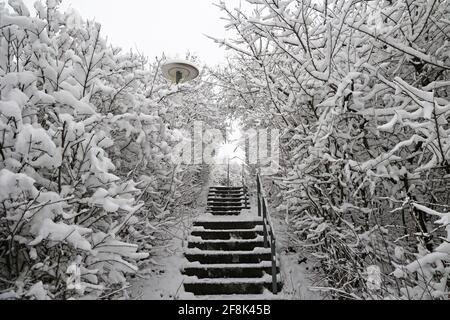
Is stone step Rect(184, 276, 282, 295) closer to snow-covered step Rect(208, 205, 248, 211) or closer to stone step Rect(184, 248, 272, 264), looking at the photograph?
stone step Rect(184, 248, 272, 264)

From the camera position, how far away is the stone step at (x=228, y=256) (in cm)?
597

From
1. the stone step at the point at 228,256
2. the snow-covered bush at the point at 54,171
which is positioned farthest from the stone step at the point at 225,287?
the snow-covered bush at the point at 54,171

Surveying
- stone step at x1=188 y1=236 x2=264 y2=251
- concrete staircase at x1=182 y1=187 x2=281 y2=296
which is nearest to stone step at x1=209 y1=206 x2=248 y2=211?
concrete staircase at x1=182 y1=187 x2=281 y2=296

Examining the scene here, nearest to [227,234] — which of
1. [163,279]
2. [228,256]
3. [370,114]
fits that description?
[228,256]

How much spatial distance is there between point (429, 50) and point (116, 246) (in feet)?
13.9

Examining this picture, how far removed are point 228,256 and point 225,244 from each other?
45cm

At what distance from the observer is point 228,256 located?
19.8 feet

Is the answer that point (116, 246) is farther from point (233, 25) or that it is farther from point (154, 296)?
point (233, 25)

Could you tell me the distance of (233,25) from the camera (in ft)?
14.5

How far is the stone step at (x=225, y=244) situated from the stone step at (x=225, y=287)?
1.23m

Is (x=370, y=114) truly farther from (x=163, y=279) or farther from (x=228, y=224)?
(x=228, y=224)

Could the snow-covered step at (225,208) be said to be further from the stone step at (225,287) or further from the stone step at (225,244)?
the stone step at (225,287)
